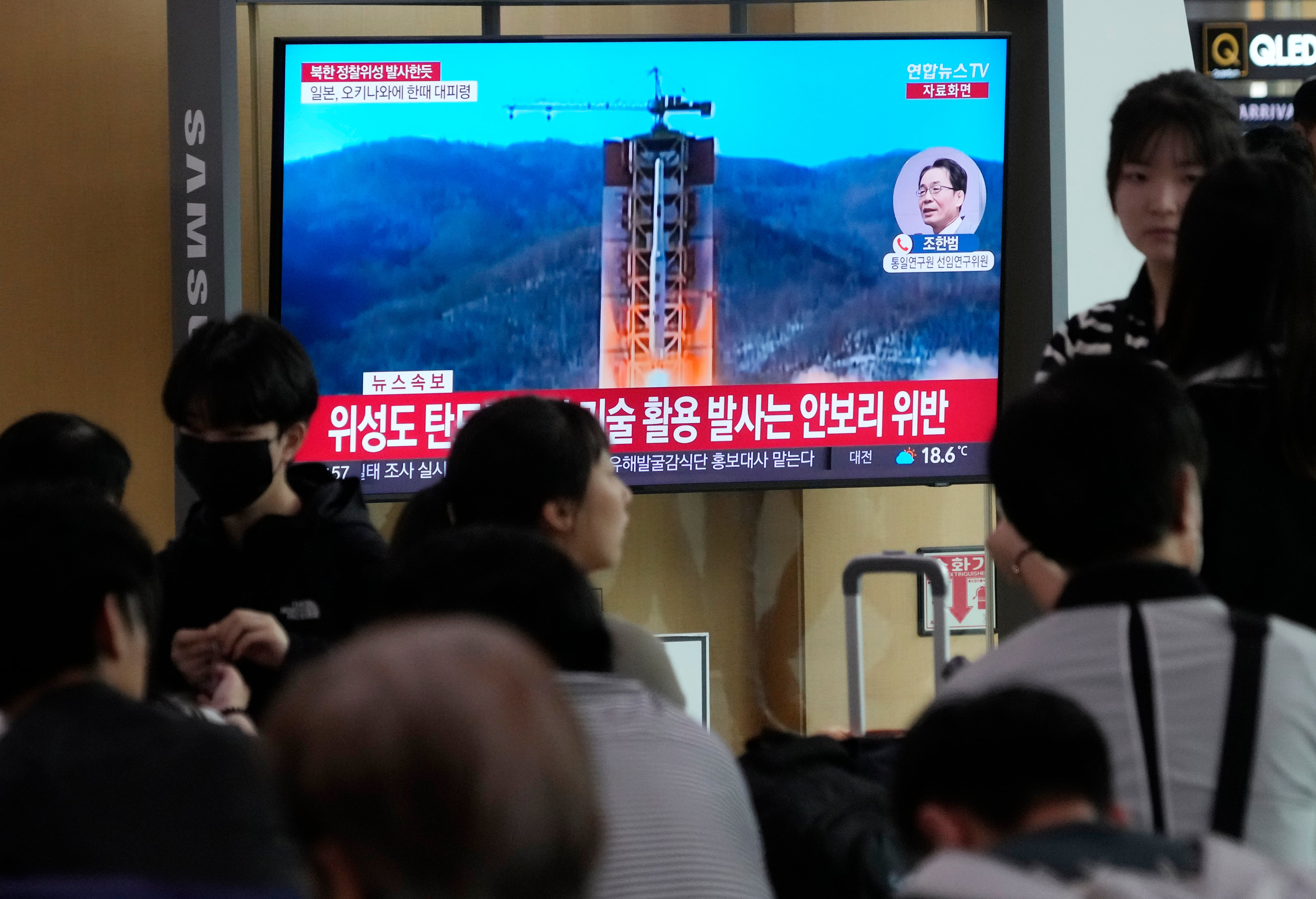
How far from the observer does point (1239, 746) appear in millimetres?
1463

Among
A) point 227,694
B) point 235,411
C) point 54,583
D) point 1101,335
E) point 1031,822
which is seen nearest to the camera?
point 1031,822

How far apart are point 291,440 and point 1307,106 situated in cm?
226

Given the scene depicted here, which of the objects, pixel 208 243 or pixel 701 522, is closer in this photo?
pixel 208 243

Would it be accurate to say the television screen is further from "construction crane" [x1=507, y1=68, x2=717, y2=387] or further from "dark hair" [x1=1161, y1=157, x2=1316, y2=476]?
"dark hair" [x1=1161, y1=157, x2=1316, y2=476]

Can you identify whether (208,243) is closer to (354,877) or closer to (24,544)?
(24,544)

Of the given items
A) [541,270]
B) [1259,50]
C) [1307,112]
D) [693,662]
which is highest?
[1259,50]

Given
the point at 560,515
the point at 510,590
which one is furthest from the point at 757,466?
the point at 510,590

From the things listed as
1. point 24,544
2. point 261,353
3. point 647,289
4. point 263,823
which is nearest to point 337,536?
point 261,353

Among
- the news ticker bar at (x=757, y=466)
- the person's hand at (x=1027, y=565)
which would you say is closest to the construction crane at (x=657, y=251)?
the news ticker bar at (x=757, y=466)

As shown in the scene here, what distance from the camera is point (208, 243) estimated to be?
4066 mm

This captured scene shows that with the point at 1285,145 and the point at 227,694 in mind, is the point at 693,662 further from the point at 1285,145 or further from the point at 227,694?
the point at 227,694

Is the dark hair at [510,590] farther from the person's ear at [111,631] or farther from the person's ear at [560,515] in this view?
the person's ear at [560,515]

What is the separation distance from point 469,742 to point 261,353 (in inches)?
74.3

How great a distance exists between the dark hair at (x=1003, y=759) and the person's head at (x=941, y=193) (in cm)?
305
